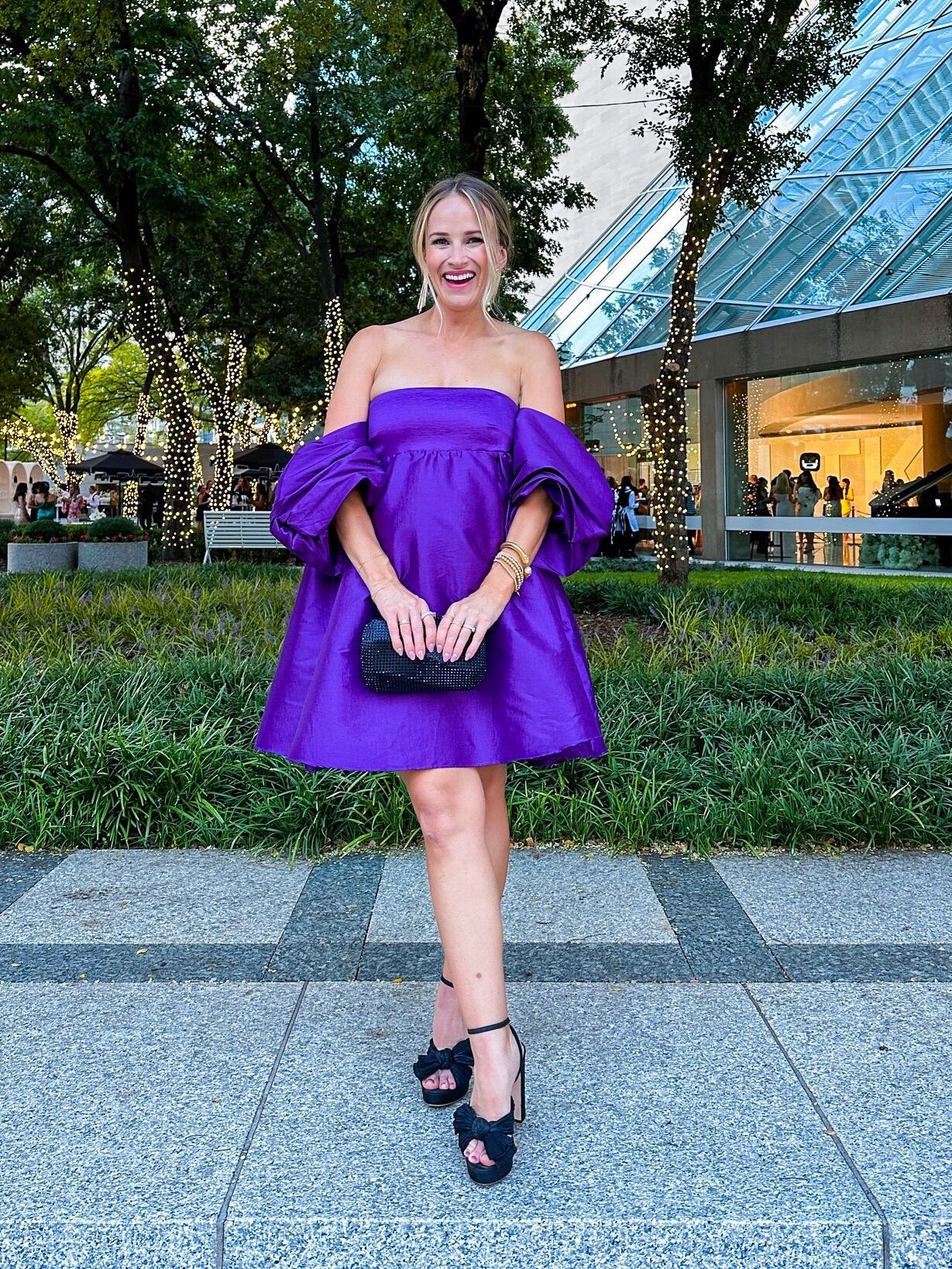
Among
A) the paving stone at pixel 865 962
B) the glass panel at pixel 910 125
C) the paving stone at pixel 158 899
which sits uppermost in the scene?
the glass panel at pixel 910 125

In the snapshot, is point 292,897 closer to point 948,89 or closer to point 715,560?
point 715,560

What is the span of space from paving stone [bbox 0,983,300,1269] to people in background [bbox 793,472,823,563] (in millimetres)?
18011

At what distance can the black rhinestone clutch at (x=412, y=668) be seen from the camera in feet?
7.60

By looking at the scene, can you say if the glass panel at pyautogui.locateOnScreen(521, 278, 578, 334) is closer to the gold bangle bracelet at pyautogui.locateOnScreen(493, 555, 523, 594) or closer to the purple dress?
the purple dress

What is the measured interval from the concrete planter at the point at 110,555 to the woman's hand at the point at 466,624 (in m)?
15.9

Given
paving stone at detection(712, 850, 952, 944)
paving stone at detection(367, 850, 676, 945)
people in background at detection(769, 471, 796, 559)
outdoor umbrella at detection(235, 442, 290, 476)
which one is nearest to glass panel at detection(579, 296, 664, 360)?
people in background at detection(769, 471, 796, 559)

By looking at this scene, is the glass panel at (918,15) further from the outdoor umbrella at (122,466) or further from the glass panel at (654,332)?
the outdoor umbrella at (122,466)

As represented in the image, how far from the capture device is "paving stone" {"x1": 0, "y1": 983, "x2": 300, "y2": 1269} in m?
2.14

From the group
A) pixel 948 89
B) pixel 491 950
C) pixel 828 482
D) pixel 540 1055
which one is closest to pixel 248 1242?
pixel 491 950

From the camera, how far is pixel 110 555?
17406 millimetres

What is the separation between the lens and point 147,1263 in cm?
213

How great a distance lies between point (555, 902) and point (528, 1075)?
1263 millimetres

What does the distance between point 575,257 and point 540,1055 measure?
31897 mm

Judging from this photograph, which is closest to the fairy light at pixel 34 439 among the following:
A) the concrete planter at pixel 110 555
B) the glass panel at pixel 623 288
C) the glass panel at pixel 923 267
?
the glass panel at pixel 623 288
